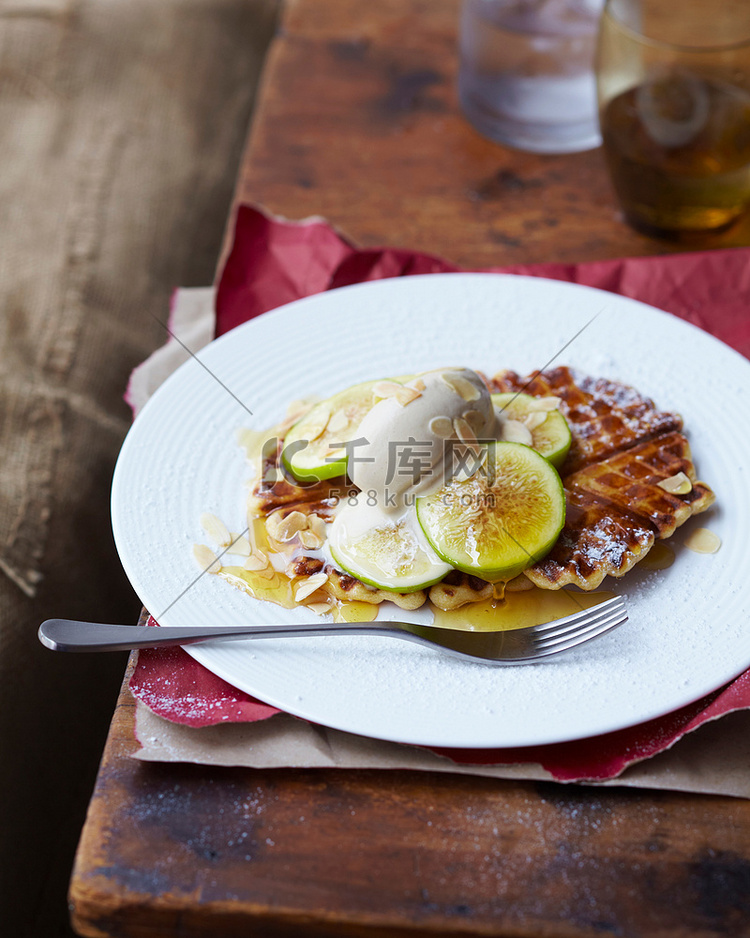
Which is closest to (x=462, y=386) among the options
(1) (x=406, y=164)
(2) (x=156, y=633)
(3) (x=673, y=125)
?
(2) (x=156, y=633)

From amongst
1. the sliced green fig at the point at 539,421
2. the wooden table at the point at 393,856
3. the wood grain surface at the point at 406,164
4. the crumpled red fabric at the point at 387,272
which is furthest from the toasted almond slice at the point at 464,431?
the wood grain surface at the point at 406,164

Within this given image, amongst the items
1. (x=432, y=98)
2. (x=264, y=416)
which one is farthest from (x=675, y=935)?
(x=432, y=98)

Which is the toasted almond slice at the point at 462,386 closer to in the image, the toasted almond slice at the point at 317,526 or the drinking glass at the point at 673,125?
the toasted almond slice at the point at 317,526

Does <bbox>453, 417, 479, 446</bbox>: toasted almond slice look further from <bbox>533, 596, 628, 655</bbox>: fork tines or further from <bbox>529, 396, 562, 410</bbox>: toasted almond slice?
<bbox>533, 596, 628, 655</bbox>: fork tines

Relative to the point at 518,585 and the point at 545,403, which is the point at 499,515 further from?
the point at 545,403

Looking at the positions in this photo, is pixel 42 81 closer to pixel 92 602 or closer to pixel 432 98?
pixel 432 98
